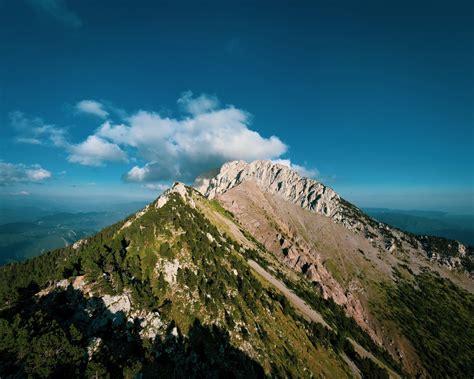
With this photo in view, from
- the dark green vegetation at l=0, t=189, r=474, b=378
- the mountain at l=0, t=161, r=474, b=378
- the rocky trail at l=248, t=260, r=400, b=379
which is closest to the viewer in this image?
the dark green vegetation at l=0, t=189, r=474, b=378

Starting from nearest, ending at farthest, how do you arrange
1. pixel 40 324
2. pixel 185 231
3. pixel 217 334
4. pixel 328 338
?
pixel 40 324 < pixel 217 334 < pixel 328 338 < pixel 185 231

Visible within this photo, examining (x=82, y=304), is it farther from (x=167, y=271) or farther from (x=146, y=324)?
(x=167, y=271)

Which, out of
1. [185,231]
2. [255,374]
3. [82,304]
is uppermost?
[185,231]

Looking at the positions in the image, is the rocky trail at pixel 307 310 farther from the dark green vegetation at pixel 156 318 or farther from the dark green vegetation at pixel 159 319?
the dark green vegetation at pixel 156 318

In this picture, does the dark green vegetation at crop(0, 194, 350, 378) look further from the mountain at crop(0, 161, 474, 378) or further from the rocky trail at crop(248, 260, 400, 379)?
the rocky trail at crop(248, 260, 400, 379)

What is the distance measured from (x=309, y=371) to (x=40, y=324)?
274ft

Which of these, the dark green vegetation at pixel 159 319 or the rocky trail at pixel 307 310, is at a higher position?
the dark green vegetation at pixel 159 319

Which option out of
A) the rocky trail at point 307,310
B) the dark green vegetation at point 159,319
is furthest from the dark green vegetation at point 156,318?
the rocky trail at point 307,310

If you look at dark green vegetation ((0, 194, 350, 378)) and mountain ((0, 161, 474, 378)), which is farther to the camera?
mountain ((0, 161, 474, 378))

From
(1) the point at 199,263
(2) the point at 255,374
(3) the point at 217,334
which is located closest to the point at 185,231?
(1) the point at 199,263

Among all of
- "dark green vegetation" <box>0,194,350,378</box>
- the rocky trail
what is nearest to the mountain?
"dark green vegetation" <box>0,194,350,378</box>

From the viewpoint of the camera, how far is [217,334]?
83.0m

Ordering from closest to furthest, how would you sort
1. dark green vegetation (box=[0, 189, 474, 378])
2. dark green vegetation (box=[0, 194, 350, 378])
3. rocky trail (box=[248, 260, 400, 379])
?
dark green vegetation (box=[0, 194, 350, 378]) → dark green vegetation (box=[0, 189, 474, 378]) → rocky trail (box=[248, 260, 400, 379])

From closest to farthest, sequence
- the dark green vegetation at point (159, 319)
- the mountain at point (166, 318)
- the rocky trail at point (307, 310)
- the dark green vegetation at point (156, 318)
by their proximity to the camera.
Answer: the dark green vegetation at point (156, 318), the dark green vegetation at point (159, 319), the mountain at point (166, 318), the rocky trail at point (307, 310)
